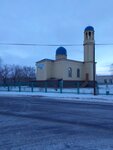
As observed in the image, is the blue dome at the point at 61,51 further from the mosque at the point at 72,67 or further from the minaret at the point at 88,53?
the minaret at the point at 88,53

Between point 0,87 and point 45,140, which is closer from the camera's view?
point 45,140

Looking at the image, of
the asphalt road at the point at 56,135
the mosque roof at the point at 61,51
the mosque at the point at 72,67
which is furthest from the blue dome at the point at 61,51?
the asphalt road at the point at 56,135

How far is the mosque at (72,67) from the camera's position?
57.4 metres

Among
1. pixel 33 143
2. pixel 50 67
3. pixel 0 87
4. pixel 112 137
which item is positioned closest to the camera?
pixel 33 143

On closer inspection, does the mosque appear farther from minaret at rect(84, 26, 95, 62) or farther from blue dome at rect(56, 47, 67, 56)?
blue dome at rect(56, 47, 67, 56)

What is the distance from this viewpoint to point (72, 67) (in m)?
58.7

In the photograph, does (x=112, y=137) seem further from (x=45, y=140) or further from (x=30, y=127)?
(x=30, y=127)

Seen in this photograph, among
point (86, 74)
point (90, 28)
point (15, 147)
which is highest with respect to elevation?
point (90, 28)

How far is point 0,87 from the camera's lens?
50.0 meters

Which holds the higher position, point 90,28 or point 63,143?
point 90,28

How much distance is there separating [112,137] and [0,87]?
44392 millimetres

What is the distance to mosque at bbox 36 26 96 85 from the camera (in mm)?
57375

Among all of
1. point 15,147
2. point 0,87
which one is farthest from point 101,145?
point 0,87

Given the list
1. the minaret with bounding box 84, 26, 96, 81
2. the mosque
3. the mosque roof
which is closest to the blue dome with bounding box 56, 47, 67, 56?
the mosque roof
